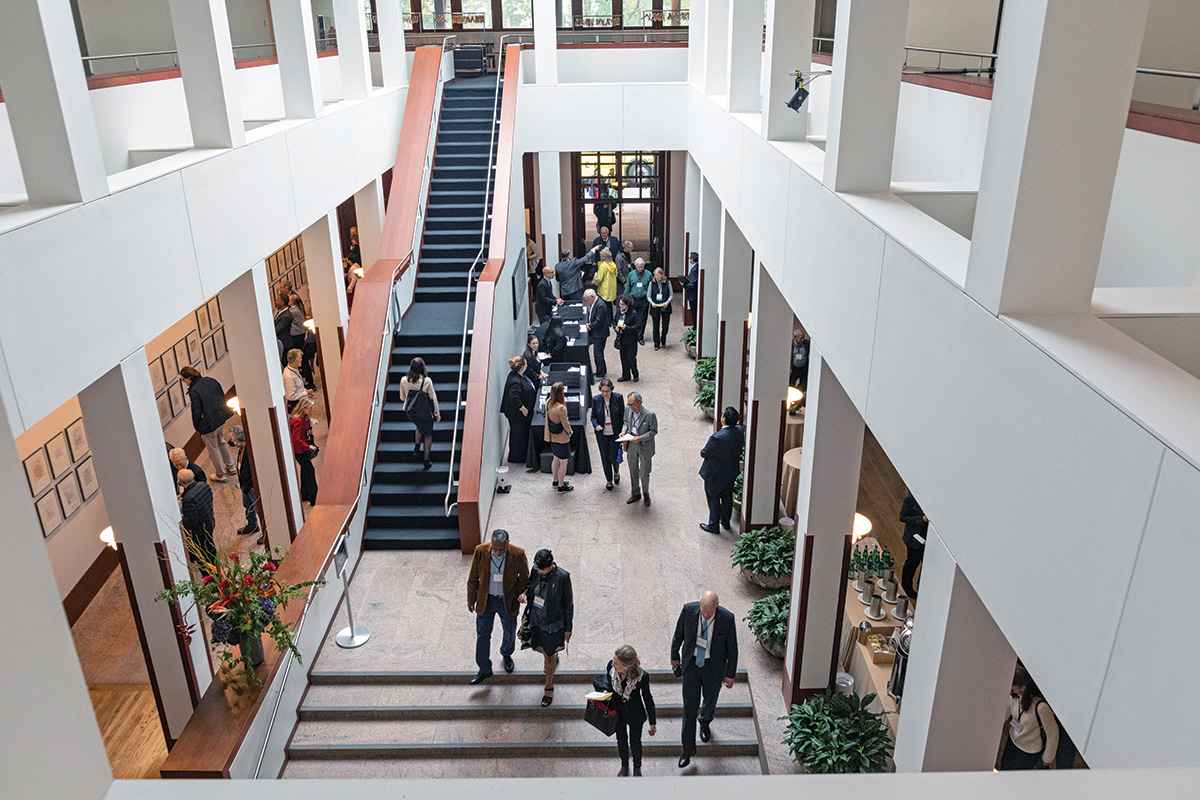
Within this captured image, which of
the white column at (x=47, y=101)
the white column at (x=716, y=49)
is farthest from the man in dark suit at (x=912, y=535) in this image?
the white column at (x=47, y=101)

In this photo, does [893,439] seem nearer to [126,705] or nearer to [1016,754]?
[1016,754]

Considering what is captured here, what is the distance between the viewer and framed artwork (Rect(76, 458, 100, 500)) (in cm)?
981

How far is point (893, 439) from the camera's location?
4.66 meters

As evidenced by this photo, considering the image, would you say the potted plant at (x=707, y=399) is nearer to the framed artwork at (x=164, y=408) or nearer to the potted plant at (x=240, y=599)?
the framed artwork at (x=164, y=408)

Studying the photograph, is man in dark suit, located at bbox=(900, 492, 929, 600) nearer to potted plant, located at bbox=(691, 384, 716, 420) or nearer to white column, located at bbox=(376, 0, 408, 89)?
potted plant, located at bbox=(691, 384, 716, 420)

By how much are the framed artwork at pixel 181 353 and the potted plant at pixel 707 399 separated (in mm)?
7754

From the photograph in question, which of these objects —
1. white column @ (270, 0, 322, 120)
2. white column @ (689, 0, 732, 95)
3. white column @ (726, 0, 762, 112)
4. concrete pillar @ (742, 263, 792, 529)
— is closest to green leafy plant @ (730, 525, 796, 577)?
concrete pillar @ (742, 263, 792, 529)

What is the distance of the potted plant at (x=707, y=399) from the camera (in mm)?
13648

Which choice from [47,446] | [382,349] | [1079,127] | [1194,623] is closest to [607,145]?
[382,349]

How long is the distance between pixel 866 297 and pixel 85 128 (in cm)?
510

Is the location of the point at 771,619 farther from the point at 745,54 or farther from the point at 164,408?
the point at 164,408

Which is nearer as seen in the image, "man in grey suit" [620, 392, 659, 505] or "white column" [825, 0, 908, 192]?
"white column" [825, 0, 908, 192]

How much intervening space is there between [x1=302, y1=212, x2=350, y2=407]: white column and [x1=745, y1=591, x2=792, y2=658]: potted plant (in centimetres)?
669

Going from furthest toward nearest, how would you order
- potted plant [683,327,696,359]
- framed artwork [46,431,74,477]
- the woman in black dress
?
potted plant [683,327,696,359] → framed artwork [46,431,74,477] → the woman in black dress
